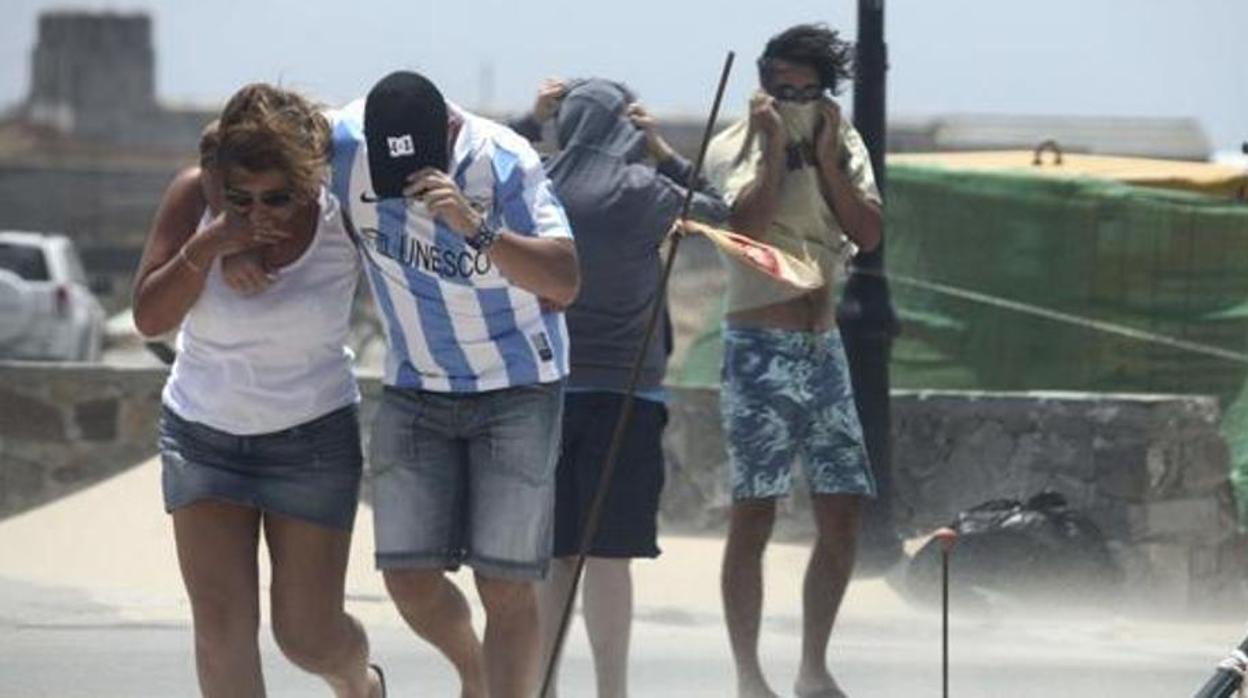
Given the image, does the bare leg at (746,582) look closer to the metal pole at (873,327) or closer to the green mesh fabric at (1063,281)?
the metal pole at (873,327)

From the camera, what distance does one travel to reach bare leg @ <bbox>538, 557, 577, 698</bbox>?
8.27 meters

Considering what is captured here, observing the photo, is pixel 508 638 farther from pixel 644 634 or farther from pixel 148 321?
pixel 644 634

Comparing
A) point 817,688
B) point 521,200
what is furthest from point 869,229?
point 521,200

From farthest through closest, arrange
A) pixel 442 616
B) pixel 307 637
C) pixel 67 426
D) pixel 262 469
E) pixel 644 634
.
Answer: pixel 67 426
pixel 644 634
pixel 442 616
pixel 307 637
pixel 262 469

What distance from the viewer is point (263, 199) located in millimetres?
6785

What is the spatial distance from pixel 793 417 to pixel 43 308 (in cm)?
2383

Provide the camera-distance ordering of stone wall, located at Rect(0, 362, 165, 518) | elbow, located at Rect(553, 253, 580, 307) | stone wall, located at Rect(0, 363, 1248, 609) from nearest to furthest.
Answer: elbow, located at Rect(553, 253, 580, 307) → stone wall, located at Rect(0, 363, 1248, 609) → stone wall, located at Rect(0, 362, 165, 518)

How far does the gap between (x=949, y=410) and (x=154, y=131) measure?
61.3m

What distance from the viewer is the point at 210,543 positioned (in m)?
6.93

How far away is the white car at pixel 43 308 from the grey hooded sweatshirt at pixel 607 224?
22632mm

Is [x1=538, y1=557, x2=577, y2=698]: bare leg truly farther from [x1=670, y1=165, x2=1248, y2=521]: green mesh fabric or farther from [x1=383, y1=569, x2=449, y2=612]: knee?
[x1=670, y1=165, x2=1248, y2=521]: green mesh fabric

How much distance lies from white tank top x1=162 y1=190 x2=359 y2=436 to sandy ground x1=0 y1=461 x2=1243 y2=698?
2.30m

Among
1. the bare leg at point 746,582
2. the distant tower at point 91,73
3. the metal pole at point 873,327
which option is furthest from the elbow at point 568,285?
the distant tower at point 91,73

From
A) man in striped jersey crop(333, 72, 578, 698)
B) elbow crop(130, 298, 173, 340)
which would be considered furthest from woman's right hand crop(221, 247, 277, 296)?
man in striped jersey crop(333, 72, 578, 698)
